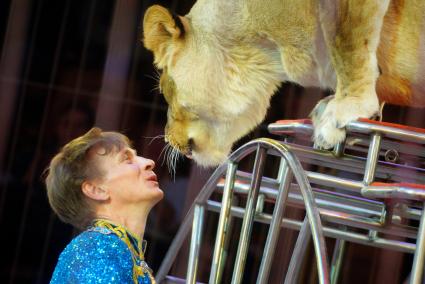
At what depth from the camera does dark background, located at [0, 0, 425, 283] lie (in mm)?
2102

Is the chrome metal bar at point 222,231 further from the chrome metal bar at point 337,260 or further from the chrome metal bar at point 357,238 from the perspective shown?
the chrome metal bar at point 337,260

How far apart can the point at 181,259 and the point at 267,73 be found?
0.83 meters

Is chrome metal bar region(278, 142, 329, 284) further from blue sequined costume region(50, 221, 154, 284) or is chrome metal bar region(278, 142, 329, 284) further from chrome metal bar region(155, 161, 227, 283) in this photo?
blue sequined costume region(50, 221, 154, 284)

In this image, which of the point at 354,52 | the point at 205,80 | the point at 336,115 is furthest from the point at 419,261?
the point at 205,80

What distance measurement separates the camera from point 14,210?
215 centimetres

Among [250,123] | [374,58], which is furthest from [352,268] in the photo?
[374,58]

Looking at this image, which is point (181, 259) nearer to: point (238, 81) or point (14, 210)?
point (14, 210)

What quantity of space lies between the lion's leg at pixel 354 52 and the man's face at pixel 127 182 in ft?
1.07

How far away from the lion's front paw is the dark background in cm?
82

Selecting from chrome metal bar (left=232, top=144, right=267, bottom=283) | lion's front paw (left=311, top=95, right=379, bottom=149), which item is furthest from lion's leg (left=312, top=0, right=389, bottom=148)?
chrome metal bar (left=232, top=144, right=267, bottom=283)

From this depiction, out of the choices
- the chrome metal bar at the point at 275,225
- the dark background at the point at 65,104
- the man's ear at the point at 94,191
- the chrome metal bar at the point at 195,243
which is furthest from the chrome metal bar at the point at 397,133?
the dark background at the point at 65,104

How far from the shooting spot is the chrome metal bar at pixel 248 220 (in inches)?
43.7

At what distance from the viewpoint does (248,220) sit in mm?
1122

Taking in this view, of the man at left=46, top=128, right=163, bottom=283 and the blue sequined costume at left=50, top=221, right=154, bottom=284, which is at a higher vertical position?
the man at left=46, top=128, right=163, bottom=283
